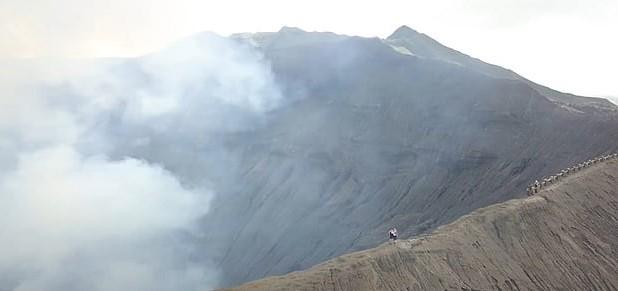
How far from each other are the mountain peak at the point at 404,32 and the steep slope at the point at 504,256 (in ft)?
279

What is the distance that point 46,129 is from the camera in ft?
431

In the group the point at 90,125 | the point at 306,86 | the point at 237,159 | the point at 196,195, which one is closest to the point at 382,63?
the point at 306,86

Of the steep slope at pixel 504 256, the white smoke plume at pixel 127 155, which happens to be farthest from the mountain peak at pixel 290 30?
the steep slope at pixel 504 256

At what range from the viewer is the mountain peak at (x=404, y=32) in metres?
127

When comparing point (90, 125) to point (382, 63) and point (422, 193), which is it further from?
point (422, 193)

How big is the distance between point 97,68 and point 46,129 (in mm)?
17354

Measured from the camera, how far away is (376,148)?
9581cm

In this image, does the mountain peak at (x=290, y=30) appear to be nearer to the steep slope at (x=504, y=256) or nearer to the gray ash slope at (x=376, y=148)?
the gray ash slope at (x=376, y=148)

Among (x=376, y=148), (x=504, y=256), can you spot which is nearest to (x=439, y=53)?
(x=376, y=148)

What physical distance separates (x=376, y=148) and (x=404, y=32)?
41052 mm

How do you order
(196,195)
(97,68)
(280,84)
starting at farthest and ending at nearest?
(97,68) < (280,84) < (196,195)

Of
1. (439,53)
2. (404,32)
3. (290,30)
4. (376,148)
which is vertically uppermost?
(290,30)

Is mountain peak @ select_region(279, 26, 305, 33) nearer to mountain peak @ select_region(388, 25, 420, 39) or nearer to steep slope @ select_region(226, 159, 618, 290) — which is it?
mountain peak @ select_region(388, 25, 420, 39)

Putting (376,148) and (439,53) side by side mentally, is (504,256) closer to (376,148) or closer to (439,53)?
(376,148)
